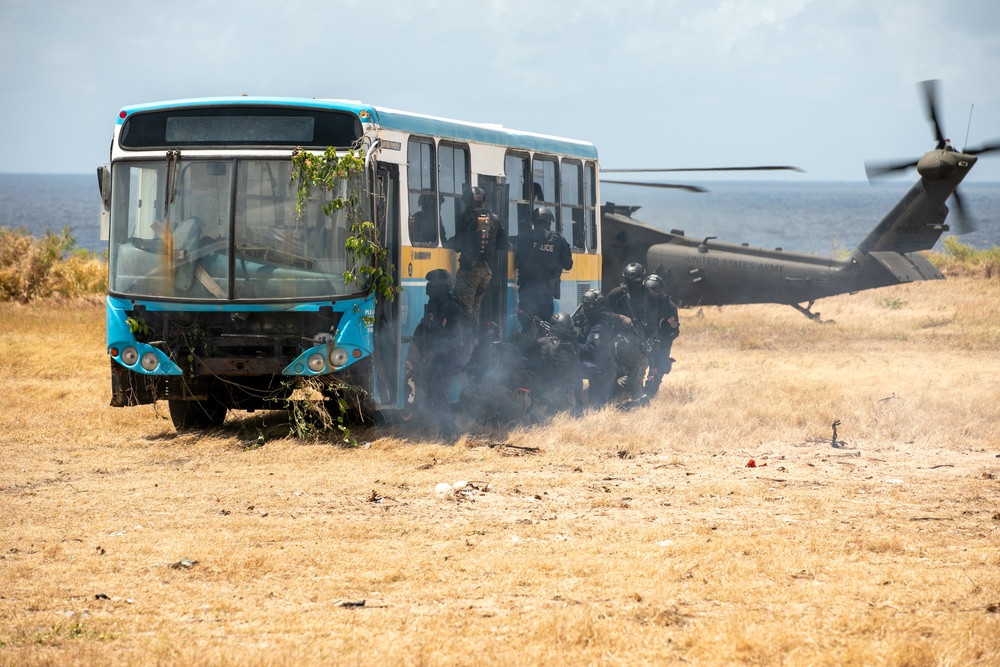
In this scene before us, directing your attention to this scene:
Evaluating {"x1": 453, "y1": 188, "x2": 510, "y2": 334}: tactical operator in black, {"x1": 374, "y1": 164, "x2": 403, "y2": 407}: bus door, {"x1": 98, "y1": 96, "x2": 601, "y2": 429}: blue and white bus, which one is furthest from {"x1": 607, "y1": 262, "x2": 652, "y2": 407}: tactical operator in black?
{"x1": 98, "y1": 96, "x2": 601, "y2": 429}: blue and white bus

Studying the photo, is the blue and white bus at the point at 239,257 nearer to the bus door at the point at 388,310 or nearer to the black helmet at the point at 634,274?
the bus door at the point at 388,310

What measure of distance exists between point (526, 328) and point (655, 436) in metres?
2.43

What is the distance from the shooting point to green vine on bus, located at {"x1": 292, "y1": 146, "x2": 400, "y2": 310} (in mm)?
10336

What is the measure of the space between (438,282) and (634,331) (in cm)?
305

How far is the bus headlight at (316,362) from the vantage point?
10375 mm

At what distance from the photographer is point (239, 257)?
10383 mm

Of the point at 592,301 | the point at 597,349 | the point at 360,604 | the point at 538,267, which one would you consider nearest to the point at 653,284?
the point at 592,301

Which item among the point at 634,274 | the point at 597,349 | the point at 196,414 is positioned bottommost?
the point at 196,414

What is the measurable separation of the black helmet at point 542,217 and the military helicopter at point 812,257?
8.82 meters

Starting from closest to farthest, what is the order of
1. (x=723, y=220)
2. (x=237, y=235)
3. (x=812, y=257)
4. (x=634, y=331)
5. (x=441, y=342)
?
1. (x=237, y=235)
2. (x=441, y=342)
3. (x=634, y=331)
4. (x=812, y=257)
5. (x=723, y=220)

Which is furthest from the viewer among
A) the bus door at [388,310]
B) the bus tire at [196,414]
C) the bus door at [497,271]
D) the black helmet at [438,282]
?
the bus door at [497,271]

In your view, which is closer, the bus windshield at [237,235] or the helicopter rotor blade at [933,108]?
the bus windshield at [237,235]

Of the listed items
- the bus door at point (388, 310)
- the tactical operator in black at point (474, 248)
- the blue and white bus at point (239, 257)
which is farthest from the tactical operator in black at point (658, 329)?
the blue and white bus at point (239, 257)

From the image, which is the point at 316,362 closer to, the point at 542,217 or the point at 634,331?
the point at 542,217
